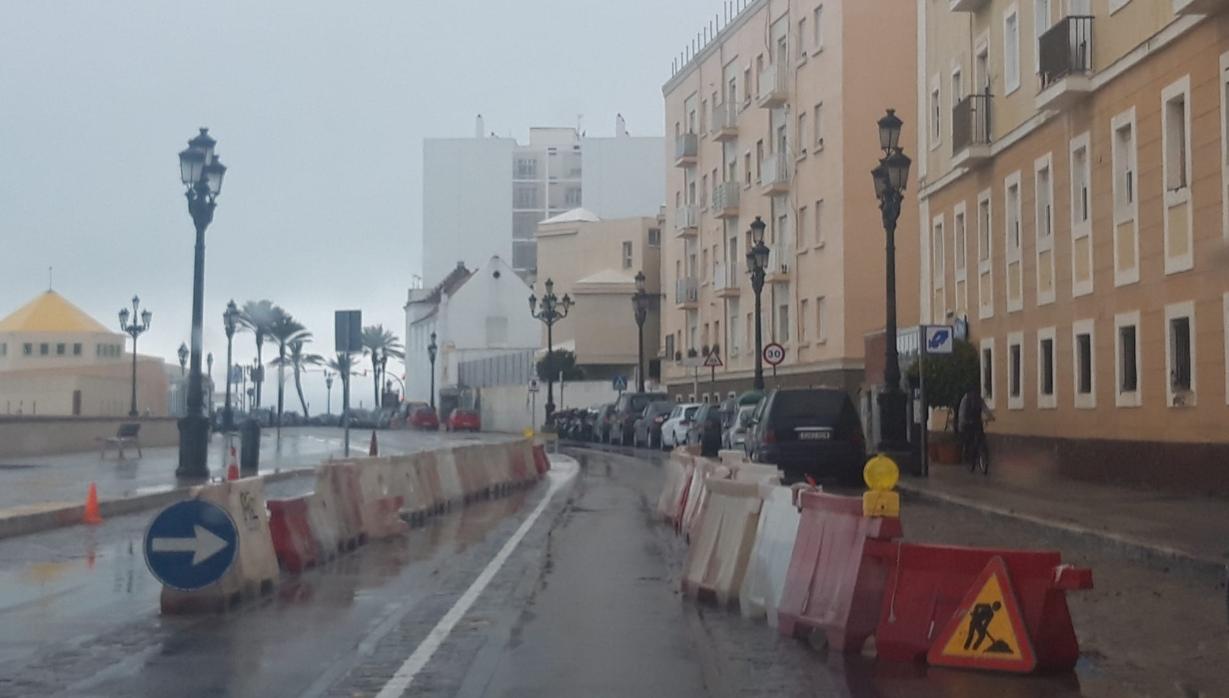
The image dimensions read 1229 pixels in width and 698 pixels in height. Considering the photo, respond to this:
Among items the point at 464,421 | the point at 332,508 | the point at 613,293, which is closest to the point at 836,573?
the point at 332,508

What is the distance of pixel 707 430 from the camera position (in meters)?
42.3

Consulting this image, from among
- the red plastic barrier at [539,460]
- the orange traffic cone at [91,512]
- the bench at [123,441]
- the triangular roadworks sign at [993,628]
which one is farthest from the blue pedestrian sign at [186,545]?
the bench at [123,441]

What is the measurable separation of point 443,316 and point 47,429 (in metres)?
76.7

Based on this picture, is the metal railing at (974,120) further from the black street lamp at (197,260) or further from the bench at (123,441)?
the bench at (123,441)

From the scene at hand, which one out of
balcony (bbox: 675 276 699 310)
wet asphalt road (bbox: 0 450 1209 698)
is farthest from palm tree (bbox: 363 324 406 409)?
wet asphalt road (bbox: 0 450 1209 698)

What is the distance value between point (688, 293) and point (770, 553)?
213ft

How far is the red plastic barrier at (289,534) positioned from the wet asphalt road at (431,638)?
423 mm

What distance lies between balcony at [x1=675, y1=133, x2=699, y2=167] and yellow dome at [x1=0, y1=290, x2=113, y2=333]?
36.5 m

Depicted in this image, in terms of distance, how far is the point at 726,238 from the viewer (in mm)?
71500

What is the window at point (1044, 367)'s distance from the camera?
31359 mm

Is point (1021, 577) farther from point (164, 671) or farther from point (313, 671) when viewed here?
point (164, 671)

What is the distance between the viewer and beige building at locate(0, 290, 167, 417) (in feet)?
226

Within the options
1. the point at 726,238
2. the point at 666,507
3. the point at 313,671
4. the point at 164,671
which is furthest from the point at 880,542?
the point at 726,238

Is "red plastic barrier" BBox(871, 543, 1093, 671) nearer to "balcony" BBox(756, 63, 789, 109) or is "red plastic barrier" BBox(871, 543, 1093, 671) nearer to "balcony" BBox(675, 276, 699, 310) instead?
"balcony" BBox(756, 63, 789, 109)
